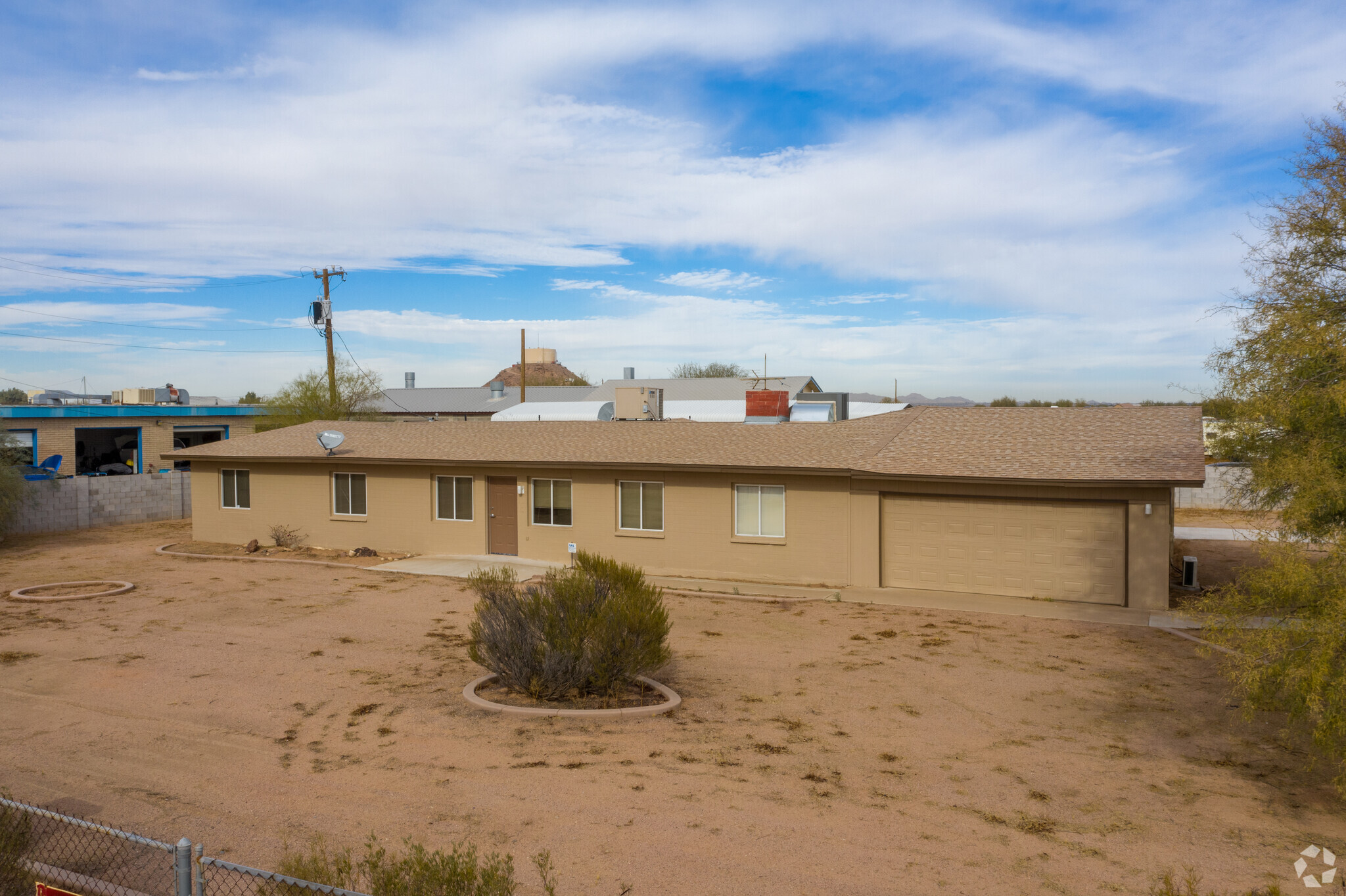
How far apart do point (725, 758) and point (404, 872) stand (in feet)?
13.3

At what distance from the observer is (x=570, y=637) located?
10.7 meters

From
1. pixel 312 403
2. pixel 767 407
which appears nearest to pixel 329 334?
pixel 312 403

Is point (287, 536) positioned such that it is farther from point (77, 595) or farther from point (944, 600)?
point (944, 600)

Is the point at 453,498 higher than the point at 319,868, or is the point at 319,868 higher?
the point at 453,498

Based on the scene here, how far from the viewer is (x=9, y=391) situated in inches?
3467

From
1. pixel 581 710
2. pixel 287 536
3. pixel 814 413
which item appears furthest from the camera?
pixel 814 413

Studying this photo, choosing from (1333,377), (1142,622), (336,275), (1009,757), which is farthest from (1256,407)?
(336,275)

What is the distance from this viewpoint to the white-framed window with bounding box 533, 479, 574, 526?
71.9ft

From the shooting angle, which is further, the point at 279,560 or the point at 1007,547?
the point at 279,560

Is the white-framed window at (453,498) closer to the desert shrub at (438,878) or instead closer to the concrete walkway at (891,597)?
the concrete walkway at (891,597)

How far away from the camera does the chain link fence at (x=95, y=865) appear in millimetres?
5508

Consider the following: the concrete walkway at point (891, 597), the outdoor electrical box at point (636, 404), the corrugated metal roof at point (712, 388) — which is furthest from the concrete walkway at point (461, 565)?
the corrugated metal roof at point (712, 388)

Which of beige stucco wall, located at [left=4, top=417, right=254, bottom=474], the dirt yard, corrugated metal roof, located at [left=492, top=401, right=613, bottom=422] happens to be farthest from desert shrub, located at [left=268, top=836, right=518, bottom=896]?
beige stucco wall, located at [left=4, top=417, right=254, bottom=474]

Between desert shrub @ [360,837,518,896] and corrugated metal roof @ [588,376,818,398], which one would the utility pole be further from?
desert shrub @ [360,837,518,896]
